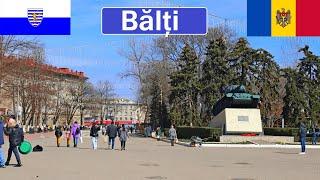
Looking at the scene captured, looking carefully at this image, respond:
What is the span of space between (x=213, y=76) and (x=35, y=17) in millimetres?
49634

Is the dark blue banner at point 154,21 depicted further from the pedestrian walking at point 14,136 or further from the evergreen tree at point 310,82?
the evergreen tree at point 310,82

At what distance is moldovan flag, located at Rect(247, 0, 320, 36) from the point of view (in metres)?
15.1

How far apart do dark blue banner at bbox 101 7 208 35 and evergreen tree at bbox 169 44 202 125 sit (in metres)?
46.9

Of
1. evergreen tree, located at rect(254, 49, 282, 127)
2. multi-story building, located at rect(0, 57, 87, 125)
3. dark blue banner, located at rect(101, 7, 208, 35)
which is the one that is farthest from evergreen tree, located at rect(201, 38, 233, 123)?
dark blue banner, located at rect(101, 7, 208, 35)

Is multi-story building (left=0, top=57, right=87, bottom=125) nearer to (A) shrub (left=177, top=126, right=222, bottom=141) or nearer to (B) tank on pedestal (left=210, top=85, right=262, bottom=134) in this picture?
(A) shrub (left=177, top=126, right=222, bottom=141)

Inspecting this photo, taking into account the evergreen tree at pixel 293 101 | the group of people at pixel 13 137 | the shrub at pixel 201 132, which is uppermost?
the evergreen tree at pixel 293 101

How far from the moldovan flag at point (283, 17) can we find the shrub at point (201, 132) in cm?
2617

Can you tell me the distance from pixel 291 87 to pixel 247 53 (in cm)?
614

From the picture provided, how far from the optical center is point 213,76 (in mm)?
64188

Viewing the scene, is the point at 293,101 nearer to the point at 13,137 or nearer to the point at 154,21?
the point at 13,137

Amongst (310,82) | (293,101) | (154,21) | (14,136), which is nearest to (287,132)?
(293,101)

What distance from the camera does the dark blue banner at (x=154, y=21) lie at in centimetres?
1497

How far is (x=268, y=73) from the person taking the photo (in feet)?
213

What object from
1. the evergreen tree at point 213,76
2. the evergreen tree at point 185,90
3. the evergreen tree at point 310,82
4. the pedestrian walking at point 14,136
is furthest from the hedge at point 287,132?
the pedestrian walking at point 14,136
